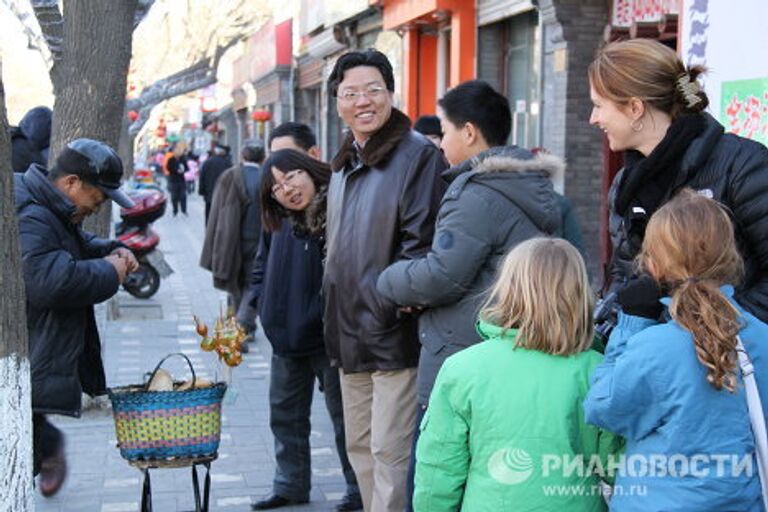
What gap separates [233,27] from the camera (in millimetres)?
27266

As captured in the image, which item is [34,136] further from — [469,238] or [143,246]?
[469,238]

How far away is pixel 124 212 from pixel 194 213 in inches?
727

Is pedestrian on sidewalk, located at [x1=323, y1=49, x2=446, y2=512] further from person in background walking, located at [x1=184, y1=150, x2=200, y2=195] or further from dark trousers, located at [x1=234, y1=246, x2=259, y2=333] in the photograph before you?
person in background walking, located at [x1=184, y1=150, x2=200, y2=195]

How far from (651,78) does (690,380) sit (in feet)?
3.23

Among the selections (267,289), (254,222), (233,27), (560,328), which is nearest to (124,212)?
(254,222)

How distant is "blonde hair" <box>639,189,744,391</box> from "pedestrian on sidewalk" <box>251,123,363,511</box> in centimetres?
273

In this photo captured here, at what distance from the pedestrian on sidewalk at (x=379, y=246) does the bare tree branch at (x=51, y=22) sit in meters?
4.87

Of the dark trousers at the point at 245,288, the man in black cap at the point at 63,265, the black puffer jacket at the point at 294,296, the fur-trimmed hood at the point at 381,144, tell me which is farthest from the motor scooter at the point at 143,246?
the fur-trimmed hood at the point at 381,144

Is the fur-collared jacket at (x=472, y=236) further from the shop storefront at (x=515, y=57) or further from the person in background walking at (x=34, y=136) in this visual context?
the shop storefront at (x=515, y=57)

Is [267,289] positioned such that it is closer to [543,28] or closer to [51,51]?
[51,51]

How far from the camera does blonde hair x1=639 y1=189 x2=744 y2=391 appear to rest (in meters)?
2.72

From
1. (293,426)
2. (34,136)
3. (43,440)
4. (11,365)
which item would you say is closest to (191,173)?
(34,136)

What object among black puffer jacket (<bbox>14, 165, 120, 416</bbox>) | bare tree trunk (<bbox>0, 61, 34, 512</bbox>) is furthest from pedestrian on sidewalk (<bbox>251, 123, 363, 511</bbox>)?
bare tree trunk (<bbox>0, 61, 34, 512</bbox>)

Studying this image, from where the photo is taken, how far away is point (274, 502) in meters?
5.71
